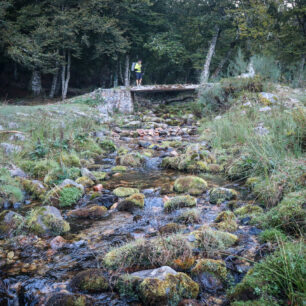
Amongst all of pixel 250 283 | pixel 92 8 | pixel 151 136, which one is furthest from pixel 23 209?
pixel 92 8

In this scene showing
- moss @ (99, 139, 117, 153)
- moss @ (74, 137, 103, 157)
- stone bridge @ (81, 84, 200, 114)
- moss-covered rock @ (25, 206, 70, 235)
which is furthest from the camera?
stone bridge @ (81, 84, 200, 114)

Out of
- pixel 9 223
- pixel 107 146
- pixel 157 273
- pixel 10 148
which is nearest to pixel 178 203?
pixel 157 273

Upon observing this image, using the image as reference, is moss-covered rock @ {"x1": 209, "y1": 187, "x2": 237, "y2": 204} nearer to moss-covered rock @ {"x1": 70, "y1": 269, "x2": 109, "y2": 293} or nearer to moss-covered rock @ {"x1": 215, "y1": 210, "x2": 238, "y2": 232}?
moss-covered rock @ {"x1": 215, "y1": 210, "x2": 238, "y2": 232}

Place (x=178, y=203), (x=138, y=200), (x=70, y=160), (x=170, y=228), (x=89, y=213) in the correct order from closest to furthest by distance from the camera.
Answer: (x=170, y=228) < (x=89, y=213) < (x=178, y=203) < (x=138, y=200) < (x=70, y=160)

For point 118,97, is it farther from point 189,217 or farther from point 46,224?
point 189,217

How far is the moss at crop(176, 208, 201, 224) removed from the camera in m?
3.03

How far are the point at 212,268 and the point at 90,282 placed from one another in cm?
99

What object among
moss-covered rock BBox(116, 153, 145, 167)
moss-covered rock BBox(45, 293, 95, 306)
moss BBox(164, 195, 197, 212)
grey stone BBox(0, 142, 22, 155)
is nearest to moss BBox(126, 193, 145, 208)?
moss BBox(164, 195, 197, 212)

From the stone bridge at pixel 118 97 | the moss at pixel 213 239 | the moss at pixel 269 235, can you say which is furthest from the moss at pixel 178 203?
the stone bridge at pixel 118 97

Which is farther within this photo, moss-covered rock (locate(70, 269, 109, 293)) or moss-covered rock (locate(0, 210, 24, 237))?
moss-covered rock (locate(0, 210, 24, 237))

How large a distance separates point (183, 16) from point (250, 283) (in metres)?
23.4

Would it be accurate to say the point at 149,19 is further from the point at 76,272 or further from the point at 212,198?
the point at 76,272

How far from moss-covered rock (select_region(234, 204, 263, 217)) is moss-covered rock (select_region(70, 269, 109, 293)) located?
1.83 m

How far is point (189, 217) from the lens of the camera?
3031mm
